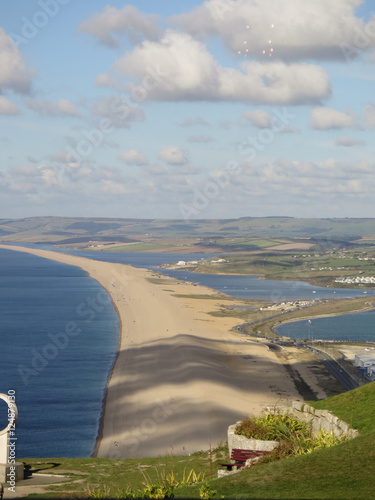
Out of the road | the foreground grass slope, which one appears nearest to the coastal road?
the road

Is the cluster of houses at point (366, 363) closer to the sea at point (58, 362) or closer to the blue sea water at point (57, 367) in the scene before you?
the sea at point (58, 362)

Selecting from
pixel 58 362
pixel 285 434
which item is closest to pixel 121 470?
pixel 285 434

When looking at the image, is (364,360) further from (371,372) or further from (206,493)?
(206,493)

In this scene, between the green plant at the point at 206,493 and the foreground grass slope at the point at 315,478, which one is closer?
the foreground grass slope at the point at 315,478

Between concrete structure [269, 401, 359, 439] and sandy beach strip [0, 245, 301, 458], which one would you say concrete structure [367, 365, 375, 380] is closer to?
sandy beach strip [0, 245, 301, 458]

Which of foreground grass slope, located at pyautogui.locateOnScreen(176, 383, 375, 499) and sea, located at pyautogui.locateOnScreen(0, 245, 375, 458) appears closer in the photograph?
foreground grass slope, located at pyautogui.locateOnScreen(176, 383, 375, 499)

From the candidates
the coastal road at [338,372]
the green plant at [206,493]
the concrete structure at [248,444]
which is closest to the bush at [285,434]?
the concrete structure at [248,444]
